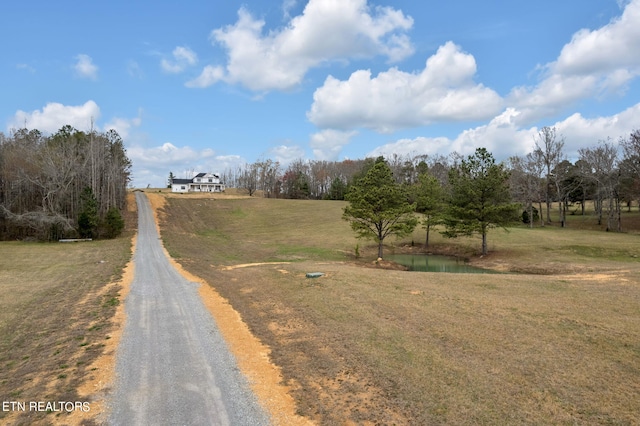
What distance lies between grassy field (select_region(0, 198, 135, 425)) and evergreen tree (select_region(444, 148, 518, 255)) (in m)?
27.7

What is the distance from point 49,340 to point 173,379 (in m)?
4.57

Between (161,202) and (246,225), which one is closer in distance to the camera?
(246,225)

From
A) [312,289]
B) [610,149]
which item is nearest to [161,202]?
[312,289]

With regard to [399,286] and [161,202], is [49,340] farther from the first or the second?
[161,202]

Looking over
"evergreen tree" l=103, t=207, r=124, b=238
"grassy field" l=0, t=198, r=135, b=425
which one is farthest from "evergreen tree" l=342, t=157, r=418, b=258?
"evergreen tree" l=103, t=207, r=124, b=238

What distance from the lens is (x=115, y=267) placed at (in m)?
20.7

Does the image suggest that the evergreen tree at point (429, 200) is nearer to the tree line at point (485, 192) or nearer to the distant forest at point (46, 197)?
the tree line at point (485, 192)

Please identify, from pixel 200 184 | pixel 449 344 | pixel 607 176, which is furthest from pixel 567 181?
pixel 200 184

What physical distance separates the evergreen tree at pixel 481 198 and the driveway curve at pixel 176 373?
2696cm

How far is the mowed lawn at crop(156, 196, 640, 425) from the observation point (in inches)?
219

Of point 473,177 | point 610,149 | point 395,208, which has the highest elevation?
point 610,149

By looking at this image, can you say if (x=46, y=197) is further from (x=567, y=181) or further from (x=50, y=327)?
(x=567, y=181)

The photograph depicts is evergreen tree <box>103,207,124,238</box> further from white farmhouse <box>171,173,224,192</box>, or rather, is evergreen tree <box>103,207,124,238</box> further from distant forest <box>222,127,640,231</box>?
white farmhouse <box>171,173,224,192</box>

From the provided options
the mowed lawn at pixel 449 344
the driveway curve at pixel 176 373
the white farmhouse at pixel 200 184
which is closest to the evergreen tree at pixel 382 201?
the mowed lawn at pixel 449 344
